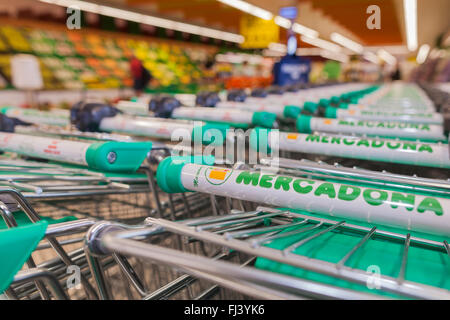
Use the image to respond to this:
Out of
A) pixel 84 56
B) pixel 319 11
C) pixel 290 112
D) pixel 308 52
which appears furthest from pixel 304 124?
pixel 308 52

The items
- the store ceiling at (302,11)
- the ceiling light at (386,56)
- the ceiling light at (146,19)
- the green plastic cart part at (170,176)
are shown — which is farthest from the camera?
the ceiling light at (386,56)

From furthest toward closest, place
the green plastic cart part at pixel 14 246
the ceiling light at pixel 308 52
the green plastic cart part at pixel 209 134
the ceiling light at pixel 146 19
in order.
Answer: the ceiling light at pixel 308 52
the ceiling light at pixel 146 19
the green plastic cart part at pixel 209 134
the green plastic cart part at pixel 14 246

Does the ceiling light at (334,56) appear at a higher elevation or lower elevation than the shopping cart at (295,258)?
higher

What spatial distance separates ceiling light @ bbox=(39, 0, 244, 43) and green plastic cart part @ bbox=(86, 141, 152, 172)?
26.8 feet

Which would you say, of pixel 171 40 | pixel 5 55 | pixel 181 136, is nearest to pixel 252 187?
pixel 181 136

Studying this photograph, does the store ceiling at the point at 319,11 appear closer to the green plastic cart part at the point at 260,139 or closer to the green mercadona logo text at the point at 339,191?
the green plastic cart part at the point at 260,139

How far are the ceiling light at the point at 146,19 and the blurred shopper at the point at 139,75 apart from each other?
2.06 m

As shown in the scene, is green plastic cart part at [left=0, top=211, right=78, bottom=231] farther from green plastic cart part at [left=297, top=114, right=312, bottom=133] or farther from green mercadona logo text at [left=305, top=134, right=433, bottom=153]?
green plastic cart part at [left=297, top=114, right=312, bottom=133]

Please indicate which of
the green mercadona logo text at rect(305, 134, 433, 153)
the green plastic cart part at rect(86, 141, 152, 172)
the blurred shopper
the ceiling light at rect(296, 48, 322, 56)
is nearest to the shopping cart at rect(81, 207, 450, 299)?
the green mercadona logo text at rect(305, 134, 433, 153)

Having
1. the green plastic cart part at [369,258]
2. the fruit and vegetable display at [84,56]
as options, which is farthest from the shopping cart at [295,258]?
the fruit and vegetable display at [84,56]

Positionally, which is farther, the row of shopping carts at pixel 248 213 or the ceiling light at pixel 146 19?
the ceiling light at pixel 146 19

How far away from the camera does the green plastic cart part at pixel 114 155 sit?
4.03 ft

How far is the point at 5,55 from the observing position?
25.3ft
